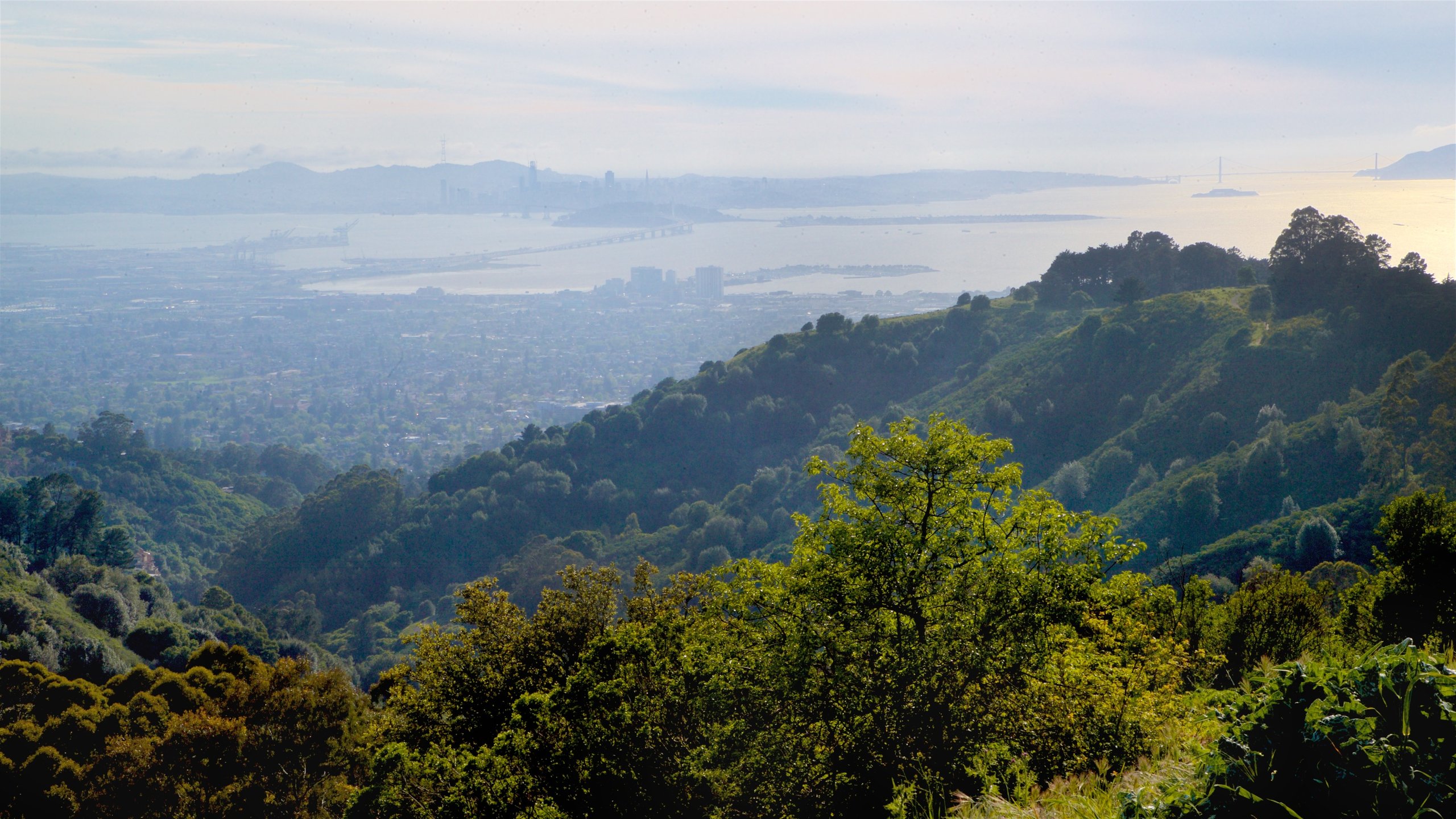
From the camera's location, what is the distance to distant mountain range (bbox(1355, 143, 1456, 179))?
62.9m

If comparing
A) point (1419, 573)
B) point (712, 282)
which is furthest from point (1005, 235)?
point (1419, 573)

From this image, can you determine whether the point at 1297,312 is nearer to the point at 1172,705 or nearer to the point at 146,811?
the point at 1172,705

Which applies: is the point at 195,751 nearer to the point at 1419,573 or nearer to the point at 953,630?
the point at 953,630

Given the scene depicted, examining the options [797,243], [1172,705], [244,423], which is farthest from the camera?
[797,243]

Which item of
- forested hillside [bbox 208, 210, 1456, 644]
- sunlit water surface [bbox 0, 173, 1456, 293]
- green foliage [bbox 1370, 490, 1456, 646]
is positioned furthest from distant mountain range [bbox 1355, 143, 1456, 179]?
green foliage [bbox 1370, 490, 1456, 646]

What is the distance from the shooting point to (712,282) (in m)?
156

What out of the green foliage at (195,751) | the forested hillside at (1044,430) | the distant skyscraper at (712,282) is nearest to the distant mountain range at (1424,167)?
the forested hillside at (1044,430)

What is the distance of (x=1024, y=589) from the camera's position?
822 cm

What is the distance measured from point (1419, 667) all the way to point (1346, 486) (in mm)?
35474

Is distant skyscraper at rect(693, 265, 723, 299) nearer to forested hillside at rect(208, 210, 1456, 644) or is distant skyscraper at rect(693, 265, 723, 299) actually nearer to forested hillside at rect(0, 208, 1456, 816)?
forested hillside at rect(208, 210, 1456, 644)

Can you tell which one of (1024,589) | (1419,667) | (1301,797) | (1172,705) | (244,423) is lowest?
(244,423)

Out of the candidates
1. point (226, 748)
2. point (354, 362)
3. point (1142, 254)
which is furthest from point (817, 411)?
point (354, 362)

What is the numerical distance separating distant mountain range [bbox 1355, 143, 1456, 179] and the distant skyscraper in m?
97.0

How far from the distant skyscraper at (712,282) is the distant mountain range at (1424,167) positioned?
97.0m
